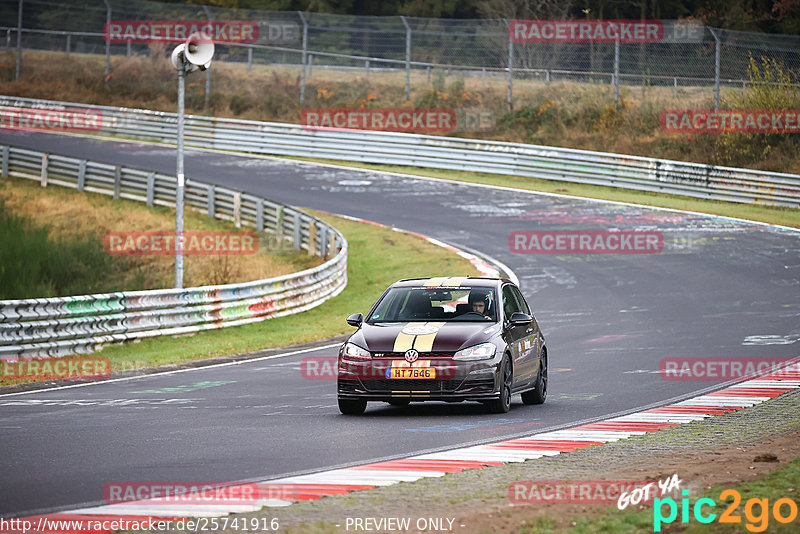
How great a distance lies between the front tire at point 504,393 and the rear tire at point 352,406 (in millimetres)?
1342

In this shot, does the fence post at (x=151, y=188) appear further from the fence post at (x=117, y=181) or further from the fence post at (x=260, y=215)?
A: the fence post at (x=260, y=215)

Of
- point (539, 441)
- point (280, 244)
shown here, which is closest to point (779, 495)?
point (539, 441)

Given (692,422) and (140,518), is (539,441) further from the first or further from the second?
(140,518)

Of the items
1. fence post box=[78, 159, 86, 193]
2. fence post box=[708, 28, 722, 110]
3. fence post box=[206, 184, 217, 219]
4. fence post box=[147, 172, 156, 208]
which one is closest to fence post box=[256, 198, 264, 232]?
fence post box=[206, 184, 217, 219]

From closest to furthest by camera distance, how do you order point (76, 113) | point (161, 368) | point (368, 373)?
point (368, 373)
point (161, 368)
point (76, 113)

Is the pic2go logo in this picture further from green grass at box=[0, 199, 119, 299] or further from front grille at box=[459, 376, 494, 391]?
green grass at box=[0, 199, 119, 299]

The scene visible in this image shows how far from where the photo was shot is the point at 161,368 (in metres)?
17.6

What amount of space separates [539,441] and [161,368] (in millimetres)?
8598

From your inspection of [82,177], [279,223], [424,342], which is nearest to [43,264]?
[279,223]

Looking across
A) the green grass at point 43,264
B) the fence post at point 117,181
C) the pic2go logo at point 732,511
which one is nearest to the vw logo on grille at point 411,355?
the pic2go logo at point 732,511

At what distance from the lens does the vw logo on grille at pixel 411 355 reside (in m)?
12.2

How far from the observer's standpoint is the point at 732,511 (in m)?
6.79

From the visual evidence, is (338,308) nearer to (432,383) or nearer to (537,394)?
(537,394)

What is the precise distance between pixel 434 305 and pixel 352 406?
167 centimetres
